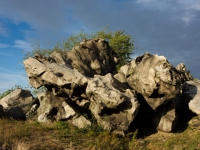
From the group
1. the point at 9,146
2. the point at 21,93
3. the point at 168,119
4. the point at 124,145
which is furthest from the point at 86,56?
the point at 9,146

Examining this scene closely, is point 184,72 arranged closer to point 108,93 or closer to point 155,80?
point 155,80

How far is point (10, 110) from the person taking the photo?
21.5 meters

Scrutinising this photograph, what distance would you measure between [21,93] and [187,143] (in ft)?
53.1

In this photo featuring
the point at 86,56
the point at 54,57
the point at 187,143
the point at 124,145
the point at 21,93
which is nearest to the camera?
the point at 124,145

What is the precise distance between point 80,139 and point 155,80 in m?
6.04

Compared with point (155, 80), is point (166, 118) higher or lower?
lower

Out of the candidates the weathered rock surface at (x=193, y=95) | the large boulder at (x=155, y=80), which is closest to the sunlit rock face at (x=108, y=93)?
the large boulder at (x=155, y=80)

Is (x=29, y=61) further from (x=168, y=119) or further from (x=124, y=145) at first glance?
(x=168, y=119)

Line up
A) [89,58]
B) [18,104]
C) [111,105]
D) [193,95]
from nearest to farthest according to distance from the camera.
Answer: [111,105] < [193,95] < [89,58] < [18,104]

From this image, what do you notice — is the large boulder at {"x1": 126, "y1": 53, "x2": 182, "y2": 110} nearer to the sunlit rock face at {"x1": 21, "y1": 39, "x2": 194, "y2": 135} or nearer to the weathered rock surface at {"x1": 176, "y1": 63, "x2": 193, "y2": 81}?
the sunlit rock face at {"x1": 21, "y1": 39, "x2": 194, "y2": 135}

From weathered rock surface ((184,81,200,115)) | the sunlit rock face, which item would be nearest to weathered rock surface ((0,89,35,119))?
the sunlit rock face

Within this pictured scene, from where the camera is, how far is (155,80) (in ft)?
50.7

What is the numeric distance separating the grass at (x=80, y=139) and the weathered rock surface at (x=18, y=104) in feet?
13.1

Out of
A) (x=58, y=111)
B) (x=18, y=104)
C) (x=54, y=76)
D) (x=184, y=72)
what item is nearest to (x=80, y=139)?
(x=58, y=111)
